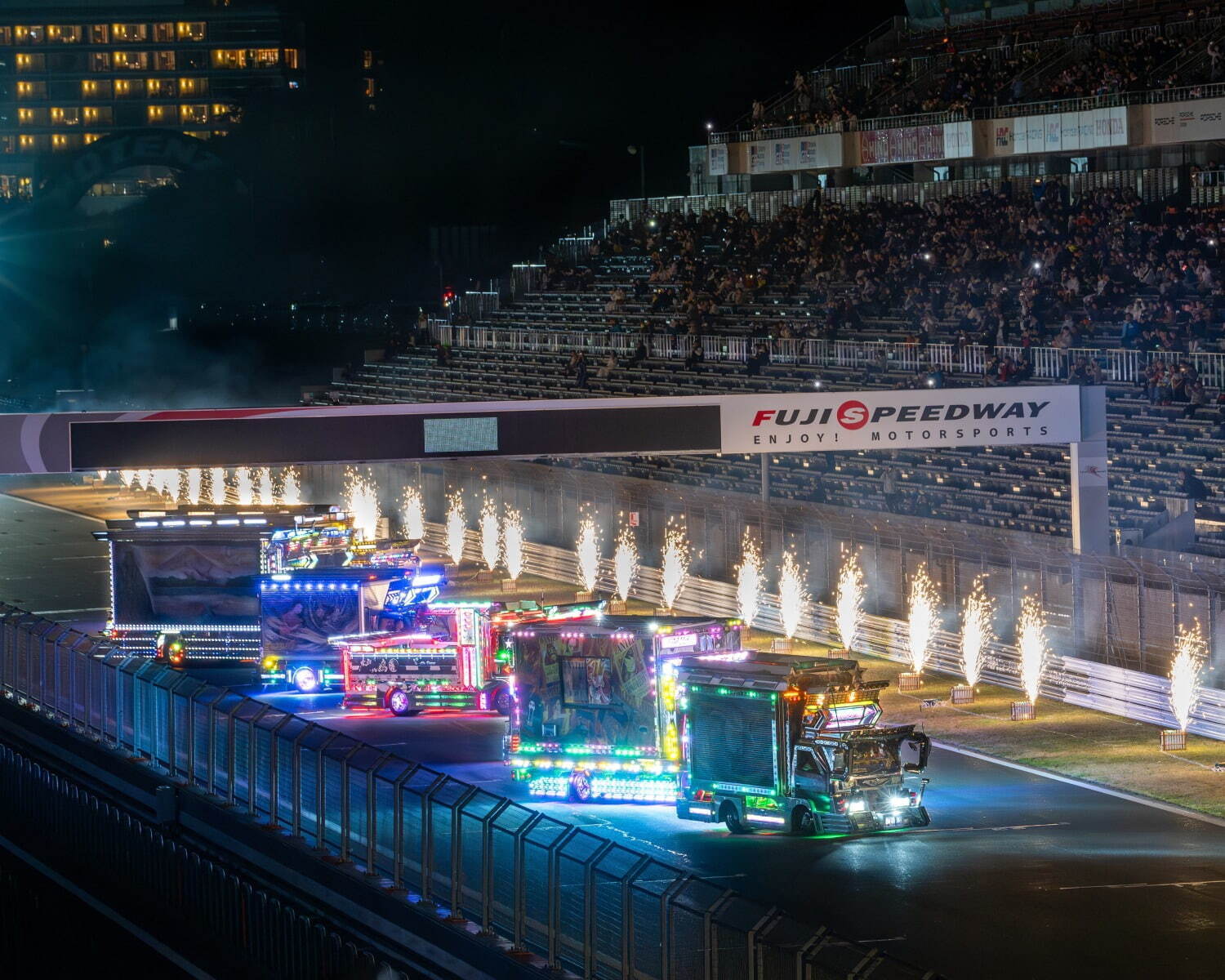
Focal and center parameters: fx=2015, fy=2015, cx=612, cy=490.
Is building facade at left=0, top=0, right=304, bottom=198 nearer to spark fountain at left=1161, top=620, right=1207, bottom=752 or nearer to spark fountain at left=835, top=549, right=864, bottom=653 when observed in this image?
spark fountain at left=835, top=549, right=864, bottom=653

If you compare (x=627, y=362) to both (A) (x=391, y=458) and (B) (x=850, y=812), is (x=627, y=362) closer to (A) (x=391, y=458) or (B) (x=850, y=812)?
(A) (x=391, y=458)

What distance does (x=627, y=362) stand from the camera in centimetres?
5916

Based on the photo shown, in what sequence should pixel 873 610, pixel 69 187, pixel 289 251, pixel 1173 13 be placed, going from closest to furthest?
pixel 873 610 < pixel 1173 13 < pixel 289 251 < pixel 69 187

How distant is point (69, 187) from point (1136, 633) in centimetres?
10605

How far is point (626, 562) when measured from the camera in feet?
158

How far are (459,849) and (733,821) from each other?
320 inches

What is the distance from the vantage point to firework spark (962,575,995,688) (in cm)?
3672

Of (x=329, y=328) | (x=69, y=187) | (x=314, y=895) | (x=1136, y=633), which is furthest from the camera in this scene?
(x=69, y=187)

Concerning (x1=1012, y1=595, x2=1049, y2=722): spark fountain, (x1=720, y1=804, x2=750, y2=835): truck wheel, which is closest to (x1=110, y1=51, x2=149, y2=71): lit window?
(x1=1012, y1=595, x2=1049, y2=722): spark fountain

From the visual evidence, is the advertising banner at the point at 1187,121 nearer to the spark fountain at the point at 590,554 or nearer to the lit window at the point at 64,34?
the spark fountain at the point at 590,554

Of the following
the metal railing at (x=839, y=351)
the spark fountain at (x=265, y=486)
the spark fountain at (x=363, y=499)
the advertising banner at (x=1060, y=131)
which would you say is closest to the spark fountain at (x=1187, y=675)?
the metal railing at (x=839, y=351)

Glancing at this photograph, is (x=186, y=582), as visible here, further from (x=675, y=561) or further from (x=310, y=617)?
(x=675, y=561)

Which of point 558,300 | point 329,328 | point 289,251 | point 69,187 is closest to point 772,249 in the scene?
point 558,300

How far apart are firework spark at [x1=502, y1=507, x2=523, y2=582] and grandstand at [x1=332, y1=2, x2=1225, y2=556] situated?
9.87ft
